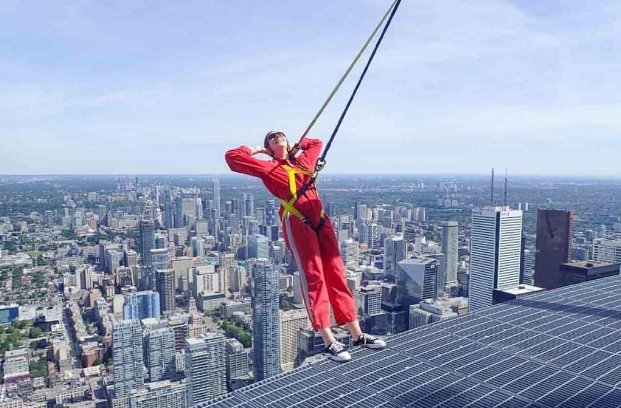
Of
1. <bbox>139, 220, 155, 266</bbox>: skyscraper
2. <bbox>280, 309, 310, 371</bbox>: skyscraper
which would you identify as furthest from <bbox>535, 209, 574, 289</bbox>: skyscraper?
<bbox>139, 220, 155, 266</bbox>: skyscraper

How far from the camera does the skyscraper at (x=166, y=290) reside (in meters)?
20.8

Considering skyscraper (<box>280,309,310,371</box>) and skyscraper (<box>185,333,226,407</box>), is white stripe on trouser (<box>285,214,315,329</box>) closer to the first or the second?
skyscraper (<box>185,333,226,407</box>)

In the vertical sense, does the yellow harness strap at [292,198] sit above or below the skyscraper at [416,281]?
above

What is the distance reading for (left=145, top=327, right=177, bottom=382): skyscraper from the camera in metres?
14.3

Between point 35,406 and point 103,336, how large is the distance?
18.0ft

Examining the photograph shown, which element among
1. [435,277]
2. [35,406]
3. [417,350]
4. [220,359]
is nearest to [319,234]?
[417,350]

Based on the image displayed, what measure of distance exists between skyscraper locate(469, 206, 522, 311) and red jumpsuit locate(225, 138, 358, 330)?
1674cm

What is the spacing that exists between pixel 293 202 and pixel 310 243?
8.5 inches

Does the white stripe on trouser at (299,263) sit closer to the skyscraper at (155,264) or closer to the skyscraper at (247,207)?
the skyscraper at (155,264)

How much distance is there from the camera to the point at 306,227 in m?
2.40

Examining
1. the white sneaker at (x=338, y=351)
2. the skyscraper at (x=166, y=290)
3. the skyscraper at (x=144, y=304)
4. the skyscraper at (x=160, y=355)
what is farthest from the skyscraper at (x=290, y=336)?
the white sneaker at (x=338, y=351)

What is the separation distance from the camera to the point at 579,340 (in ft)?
11.2

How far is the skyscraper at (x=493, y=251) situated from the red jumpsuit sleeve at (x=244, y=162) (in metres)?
17.1

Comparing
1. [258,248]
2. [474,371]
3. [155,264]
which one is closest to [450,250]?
[258,248]
